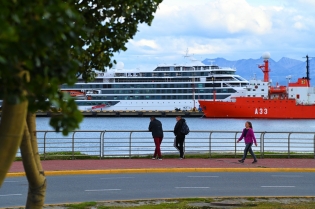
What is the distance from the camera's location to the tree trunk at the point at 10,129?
4.74 m

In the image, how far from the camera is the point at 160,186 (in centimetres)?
1485

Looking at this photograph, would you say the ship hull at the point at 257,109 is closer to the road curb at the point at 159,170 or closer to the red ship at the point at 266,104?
the red ship at the point at 266,104

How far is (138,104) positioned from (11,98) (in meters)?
111

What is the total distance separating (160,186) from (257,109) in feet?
282

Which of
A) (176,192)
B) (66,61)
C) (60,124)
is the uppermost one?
(66,61)

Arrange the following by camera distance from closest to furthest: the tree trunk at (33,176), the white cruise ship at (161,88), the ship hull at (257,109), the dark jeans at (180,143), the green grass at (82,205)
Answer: the tree trunk at (33,176), the green grass at (82,205), the dark jeans at (180,143), the ship hull at (257,109), the white cruise ship at (161,88)

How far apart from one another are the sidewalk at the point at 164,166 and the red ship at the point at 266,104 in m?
77.3

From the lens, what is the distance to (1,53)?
3.38m

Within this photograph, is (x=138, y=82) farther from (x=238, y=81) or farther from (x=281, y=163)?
(x=281, y=163)

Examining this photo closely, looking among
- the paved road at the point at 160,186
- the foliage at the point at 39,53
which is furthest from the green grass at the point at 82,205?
the foliage at the point at 39,53

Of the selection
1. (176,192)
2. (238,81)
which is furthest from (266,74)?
(176,192)

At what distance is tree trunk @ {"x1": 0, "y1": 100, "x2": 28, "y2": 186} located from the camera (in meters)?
4.74

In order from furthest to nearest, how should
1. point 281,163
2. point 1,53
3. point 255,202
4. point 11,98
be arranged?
point 281,163 → point 255,202 → point 11,98 → point 1,53

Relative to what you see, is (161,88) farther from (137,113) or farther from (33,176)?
(33,176)
